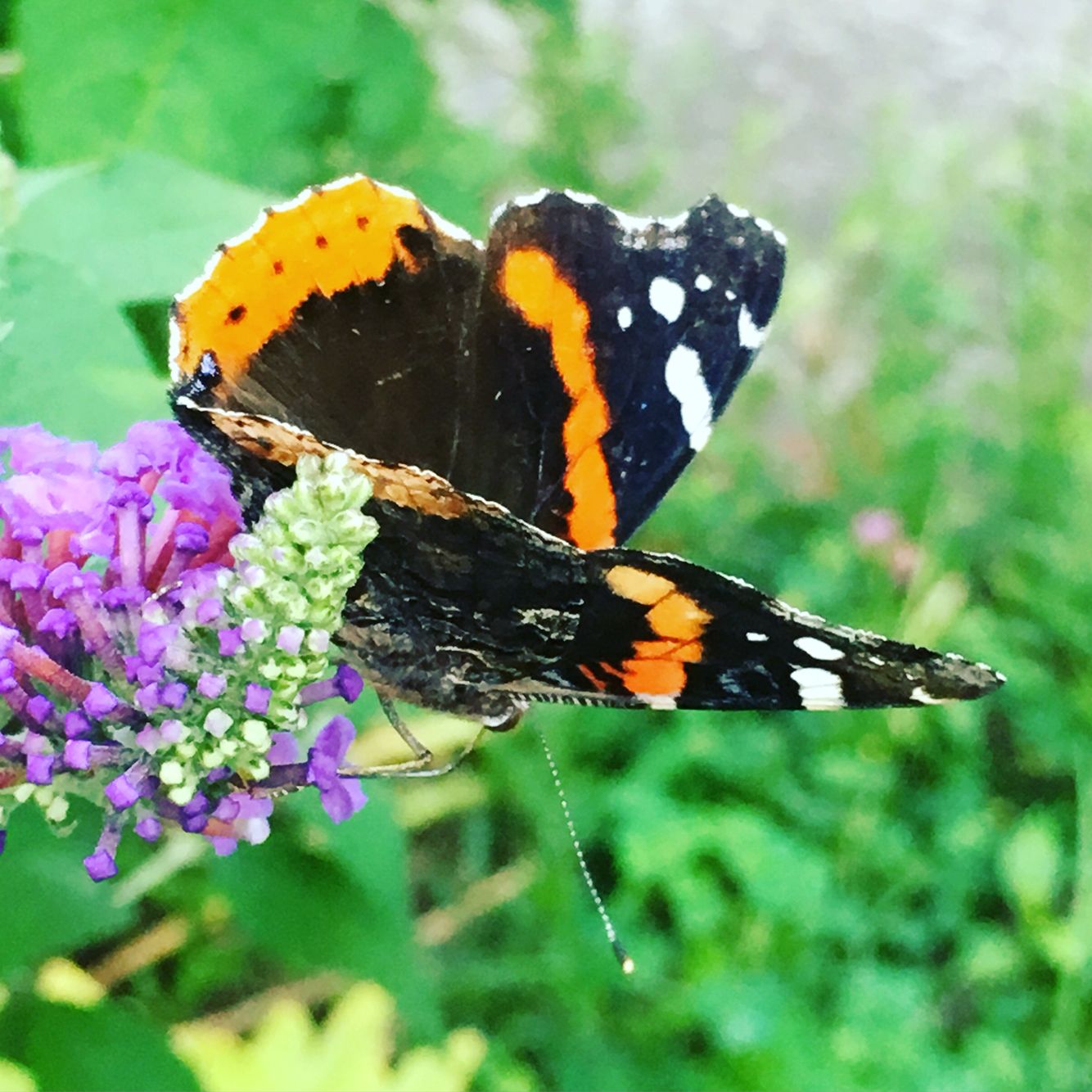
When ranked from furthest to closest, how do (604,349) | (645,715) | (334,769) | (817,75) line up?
(817,75) → (645,715) → (604,349) → (334,769)

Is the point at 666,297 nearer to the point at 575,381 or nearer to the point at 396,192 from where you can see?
the point at 575,381

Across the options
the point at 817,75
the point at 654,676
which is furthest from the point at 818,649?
the point at 817,75

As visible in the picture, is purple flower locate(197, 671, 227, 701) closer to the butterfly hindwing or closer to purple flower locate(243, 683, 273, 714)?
purple flower locate(243, 683, 273, 714)

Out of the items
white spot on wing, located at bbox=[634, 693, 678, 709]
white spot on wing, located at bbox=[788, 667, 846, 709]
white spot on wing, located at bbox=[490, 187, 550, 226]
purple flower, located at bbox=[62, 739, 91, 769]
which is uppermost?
white spot on wing, located at bbox=[490, 187, 550, 226]

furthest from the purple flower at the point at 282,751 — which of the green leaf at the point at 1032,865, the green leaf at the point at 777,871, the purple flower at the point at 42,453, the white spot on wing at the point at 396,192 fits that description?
the green leaf at the point at 1032,865

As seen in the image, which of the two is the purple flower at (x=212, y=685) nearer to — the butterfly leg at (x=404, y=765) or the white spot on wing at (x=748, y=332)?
the butterfly leg at (x=404, y=765)

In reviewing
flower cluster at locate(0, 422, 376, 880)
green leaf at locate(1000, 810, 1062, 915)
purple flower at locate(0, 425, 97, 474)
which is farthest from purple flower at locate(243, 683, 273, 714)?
green leaf at locate(1000, 810, 1062, 915)
